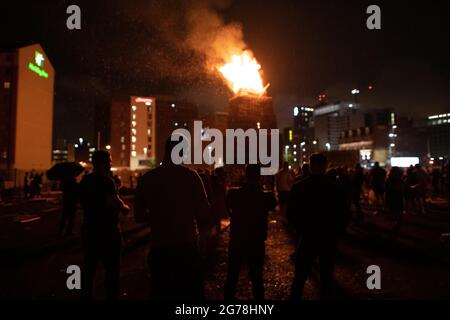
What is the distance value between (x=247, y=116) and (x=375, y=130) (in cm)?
8288

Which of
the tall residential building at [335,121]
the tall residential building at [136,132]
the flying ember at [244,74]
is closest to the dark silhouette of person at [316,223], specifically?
the flying ember at [244,74]

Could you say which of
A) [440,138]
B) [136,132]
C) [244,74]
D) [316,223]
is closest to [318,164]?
[316,223]

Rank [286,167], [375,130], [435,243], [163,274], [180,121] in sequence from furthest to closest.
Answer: [180,121] → [375,130] → [286,167] → [435,243] → [163,274]

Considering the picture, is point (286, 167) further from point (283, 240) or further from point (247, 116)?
point (247, 116)

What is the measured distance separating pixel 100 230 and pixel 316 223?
266 cm

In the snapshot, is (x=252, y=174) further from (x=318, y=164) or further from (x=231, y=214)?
(x=318, y=164)

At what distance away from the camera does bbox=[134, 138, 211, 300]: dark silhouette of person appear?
3115 mm

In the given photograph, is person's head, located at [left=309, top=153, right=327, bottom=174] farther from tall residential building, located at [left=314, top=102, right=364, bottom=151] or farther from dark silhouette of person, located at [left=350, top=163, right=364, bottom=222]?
tall residential building, located at [left=314, top=102, right=364, bottom=151]

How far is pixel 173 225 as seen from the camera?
3.20m

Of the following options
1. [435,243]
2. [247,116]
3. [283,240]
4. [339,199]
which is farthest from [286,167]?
[247,116]

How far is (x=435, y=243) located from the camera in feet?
26.3

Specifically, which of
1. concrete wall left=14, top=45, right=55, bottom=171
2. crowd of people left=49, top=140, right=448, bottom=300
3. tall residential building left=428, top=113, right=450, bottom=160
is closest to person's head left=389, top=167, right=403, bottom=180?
crowd of people left=49, top=140, right=448, bottom=300

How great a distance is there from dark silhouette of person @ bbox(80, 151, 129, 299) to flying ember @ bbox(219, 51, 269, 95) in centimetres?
1935

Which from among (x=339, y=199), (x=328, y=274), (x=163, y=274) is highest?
(x=339, y=199)
